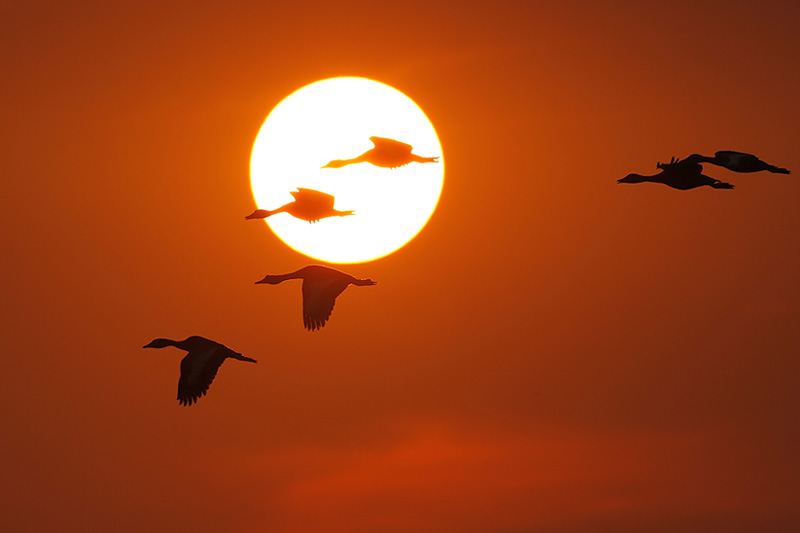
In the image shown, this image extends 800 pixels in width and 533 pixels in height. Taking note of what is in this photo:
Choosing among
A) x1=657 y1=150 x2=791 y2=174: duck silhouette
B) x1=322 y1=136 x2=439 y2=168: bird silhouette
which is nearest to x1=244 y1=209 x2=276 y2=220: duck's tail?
x1=322 y1=136 x2=439 y2=168: bird silhouette

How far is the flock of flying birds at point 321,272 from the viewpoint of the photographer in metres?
32.5

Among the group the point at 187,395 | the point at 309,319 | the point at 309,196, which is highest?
the point at 309,196

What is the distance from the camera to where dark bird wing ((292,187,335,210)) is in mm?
35344

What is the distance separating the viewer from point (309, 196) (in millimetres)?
35531

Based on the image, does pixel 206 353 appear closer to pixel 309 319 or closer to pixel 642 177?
pixel 309 319

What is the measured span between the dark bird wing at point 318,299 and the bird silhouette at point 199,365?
2.08 meters

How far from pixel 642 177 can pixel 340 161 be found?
9.49m

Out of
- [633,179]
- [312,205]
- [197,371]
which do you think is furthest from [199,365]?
[633,179]

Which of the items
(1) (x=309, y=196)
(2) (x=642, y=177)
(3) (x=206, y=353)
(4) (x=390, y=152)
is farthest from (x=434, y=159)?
(3) (x=206, y=353)

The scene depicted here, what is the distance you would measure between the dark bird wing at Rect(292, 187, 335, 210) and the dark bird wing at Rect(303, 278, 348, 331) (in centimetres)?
236

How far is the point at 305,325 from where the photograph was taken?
33.4 m

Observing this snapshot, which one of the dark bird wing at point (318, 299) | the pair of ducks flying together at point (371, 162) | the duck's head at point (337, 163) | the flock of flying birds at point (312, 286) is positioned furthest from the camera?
the duck's head at point (337, 163)

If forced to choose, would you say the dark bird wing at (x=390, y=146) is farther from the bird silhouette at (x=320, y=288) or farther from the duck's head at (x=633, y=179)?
the duck's head at (x=633, y=179)

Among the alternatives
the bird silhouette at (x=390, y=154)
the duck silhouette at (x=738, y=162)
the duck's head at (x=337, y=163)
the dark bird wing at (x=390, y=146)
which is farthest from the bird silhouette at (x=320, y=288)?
the duck silhouette at (x=738, y=162)
